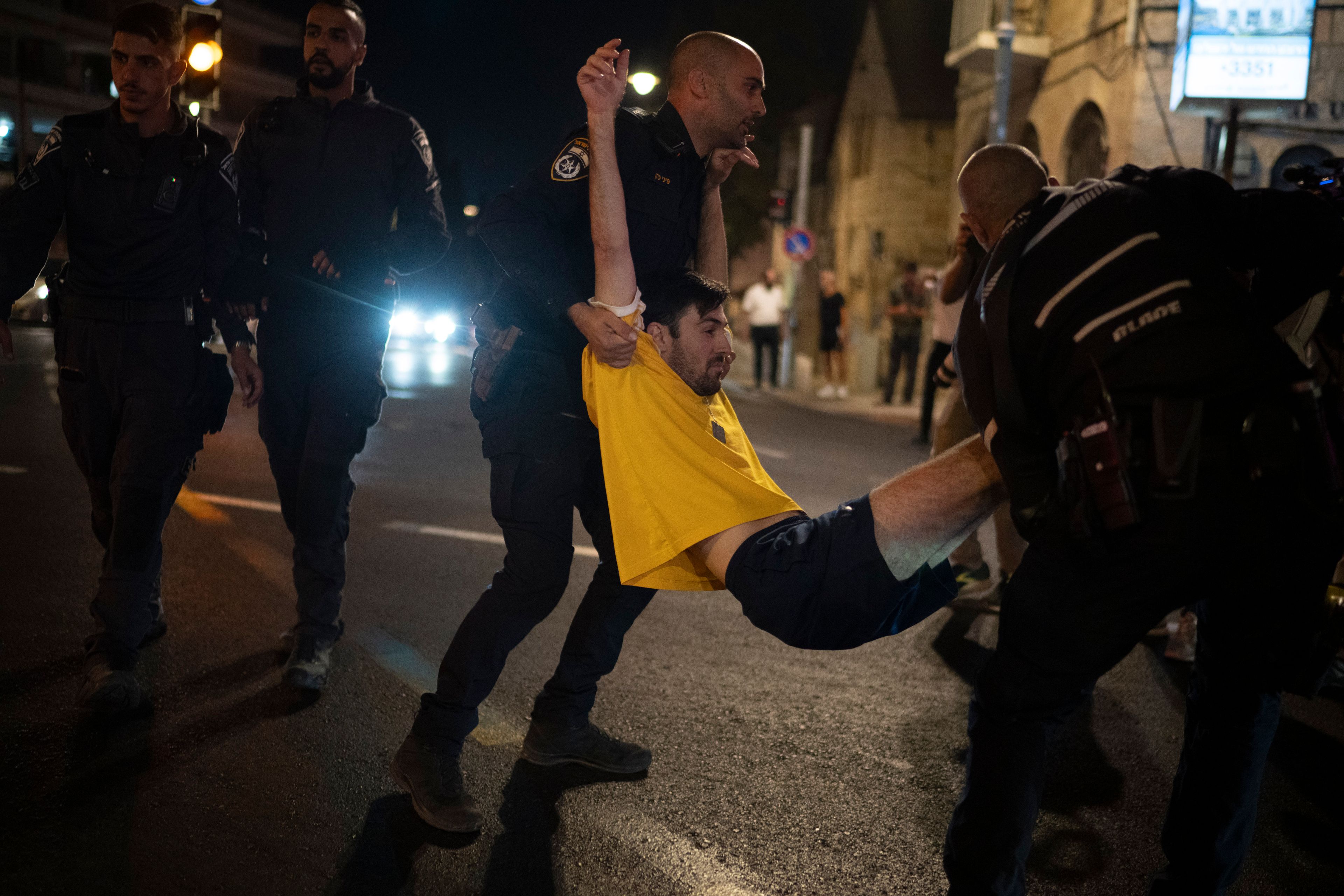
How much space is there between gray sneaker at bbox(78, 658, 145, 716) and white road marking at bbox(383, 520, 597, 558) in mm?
2617

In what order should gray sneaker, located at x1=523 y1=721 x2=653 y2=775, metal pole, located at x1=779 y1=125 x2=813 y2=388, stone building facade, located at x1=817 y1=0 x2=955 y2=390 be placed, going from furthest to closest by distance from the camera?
stone building facade, located at x1=817 y1=0 x2=955 y2=390
metal pole, located at x1=779 y1=125 x2=813 y2=388
gray sneaker, located at x1=523 y1=721 x2=653 y2=775

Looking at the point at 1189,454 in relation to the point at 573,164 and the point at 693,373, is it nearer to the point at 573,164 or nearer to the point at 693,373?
the point at 693,373

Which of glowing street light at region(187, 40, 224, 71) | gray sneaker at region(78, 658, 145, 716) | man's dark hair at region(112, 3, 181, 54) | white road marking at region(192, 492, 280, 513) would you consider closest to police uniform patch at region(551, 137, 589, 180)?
man's dark hair at region(112, 3, 181, 54)

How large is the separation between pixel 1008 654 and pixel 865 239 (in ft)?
95.5

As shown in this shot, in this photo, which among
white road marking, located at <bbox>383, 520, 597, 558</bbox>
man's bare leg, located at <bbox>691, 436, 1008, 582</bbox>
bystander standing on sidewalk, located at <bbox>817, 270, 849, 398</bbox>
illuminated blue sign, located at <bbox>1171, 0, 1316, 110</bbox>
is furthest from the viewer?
bystander standing on sidewalk, located at <bbox>817, 270, 849, 398</bbox>

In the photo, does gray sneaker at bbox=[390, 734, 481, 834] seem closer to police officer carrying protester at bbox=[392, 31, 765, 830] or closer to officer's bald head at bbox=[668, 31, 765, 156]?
police officer carrying protester at bbox=[392, 31, 765, 830]

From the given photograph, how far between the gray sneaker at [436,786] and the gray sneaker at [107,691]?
1045 millimetres

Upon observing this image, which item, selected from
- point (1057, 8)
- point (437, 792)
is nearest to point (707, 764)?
point (437, 792)

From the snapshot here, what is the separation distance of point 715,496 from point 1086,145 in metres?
18.0

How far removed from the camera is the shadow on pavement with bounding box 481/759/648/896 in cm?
257

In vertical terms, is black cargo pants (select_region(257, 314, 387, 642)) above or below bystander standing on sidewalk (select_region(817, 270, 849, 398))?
below

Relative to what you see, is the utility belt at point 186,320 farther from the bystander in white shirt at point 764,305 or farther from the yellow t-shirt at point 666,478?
the bystander in white shirt at point 764,305

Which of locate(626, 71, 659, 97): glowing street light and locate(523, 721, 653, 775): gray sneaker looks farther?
locate(626, 71, 659, 97): glowing street light

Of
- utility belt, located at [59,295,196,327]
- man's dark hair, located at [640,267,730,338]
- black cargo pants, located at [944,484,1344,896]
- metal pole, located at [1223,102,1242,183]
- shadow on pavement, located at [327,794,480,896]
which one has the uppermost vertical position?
metal pole, located at [1223,102,1242,183]
